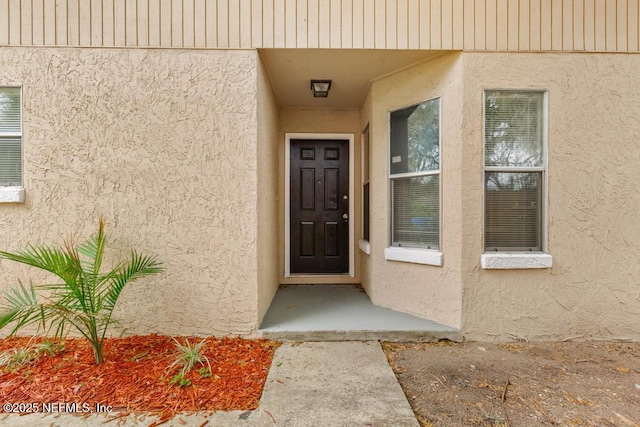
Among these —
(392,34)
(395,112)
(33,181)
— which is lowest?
(33,181)

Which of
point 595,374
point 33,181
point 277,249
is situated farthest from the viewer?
point 277,249

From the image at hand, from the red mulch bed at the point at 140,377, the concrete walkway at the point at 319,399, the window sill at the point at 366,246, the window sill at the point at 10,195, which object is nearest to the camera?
the concrete walkway at the point at 319,399

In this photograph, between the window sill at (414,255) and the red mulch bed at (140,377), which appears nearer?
the red mulch bed at (140,377)

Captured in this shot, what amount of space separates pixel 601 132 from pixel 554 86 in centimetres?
62

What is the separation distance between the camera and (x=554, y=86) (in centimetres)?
296

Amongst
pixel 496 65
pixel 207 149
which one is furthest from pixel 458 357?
pixel 207 149

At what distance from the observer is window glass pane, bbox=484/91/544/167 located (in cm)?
300

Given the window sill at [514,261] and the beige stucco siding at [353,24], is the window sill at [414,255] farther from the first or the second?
the beige stucco siding at [353,24]

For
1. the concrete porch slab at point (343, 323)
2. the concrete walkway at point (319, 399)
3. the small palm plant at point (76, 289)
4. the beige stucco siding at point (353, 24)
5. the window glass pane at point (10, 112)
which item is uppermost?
the beige stucco siding at point (353, 24)

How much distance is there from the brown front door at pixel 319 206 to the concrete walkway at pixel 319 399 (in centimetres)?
200

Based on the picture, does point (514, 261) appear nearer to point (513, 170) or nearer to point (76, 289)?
point (513, 170)

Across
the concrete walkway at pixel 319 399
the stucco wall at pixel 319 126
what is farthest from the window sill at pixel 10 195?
the stucco wall at pixel 319 126

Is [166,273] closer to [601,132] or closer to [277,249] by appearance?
[277,249]

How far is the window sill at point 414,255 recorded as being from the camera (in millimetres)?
→ 3057
